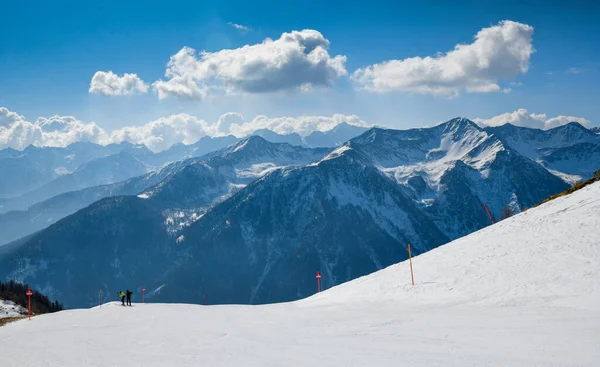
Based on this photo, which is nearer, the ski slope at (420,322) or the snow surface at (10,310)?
the ski slope at (420,322)

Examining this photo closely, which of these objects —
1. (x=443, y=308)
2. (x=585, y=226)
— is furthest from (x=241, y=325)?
(x=585, y=226)

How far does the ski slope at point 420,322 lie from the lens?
1800 cm

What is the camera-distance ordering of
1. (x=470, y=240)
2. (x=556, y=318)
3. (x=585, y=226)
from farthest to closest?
(x=470, y=240) < (x=585, y=226) < (x=556, y=318)

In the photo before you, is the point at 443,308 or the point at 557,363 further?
the point at 443,308

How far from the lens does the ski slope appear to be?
1800 centimetres

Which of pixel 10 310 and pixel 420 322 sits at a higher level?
pixel 10 310

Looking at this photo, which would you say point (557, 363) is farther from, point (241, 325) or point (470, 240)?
point (470, 240)

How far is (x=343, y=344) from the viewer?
20.1m

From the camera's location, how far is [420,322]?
2375 cm

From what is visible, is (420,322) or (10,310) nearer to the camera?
(420,322)

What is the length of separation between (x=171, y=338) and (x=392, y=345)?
1240 cm

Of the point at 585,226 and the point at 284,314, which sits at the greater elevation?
the point at 585,226

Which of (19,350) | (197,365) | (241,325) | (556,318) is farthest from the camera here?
(241,325)

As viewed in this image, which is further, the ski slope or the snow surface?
the snow surface
